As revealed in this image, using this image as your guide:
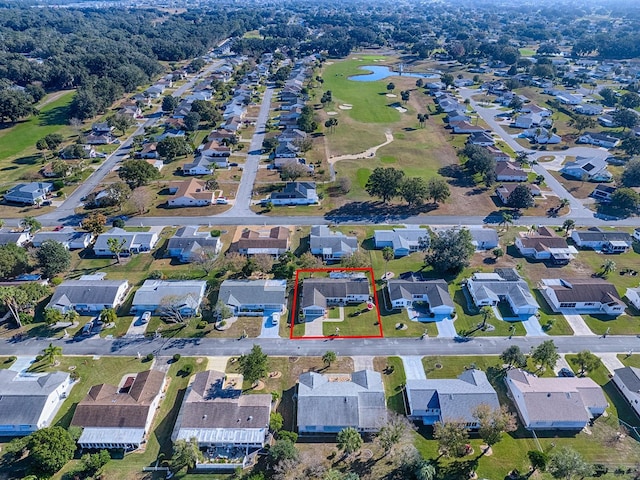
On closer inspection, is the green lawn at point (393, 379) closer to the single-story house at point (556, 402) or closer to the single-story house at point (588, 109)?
the single-story house at point (556, 402)

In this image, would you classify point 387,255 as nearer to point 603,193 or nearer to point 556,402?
point 556,402

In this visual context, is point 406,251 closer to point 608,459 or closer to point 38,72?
point 608,459

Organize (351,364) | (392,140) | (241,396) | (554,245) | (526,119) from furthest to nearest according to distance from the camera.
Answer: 1. (526,119)
2. (392,140)
3. (554,245)
4. (351,364)
5. (241,396)

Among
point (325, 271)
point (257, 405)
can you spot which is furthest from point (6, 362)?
point (325, 271)

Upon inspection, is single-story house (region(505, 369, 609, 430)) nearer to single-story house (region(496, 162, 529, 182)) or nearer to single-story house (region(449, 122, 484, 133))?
single-story house (region(496, 162, 529, 182))

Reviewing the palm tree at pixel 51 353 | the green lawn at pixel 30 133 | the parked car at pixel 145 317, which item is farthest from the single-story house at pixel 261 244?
the green lawn at pixel 30 133

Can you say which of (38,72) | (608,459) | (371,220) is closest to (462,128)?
(371,220)
